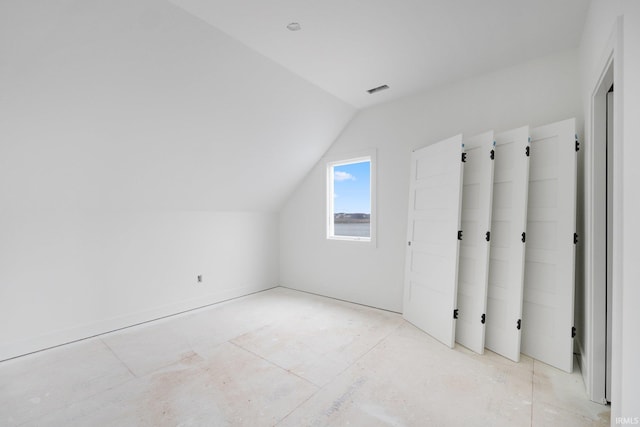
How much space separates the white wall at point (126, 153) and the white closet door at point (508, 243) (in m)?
2.11

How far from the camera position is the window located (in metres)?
4.28

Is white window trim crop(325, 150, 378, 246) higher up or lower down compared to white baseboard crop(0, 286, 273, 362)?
higher up

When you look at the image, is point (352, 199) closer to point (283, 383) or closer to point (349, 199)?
point (349, 199)

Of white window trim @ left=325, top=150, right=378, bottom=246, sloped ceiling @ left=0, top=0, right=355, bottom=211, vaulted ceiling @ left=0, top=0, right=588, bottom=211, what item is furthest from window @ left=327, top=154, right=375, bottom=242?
vaulted ceiling @ left=0, top=0, right=588, bottom=211

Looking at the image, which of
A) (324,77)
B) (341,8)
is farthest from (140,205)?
(341,8)

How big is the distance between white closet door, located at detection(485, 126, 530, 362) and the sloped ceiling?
208cm

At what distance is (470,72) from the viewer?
3.17 m

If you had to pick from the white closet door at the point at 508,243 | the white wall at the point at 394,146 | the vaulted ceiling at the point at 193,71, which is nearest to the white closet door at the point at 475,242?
the white closet door at the point at 508,243

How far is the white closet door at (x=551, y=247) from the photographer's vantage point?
2447 millimetres

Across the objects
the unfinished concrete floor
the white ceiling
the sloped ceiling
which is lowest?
the unfinished concrete floor

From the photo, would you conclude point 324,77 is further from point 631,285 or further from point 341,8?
point 631,285

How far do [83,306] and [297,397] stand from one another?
2.53m

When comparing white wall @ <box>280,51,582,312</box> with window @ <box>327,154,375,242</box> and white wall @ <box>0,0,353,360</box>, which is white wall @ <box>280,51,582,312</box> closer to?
window @ <box>327,154,375,242</box>

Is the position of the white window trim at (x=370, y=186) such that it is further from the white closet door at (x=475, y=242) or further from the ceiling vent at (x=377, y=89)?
the white closet door at (x=475, y=242)
